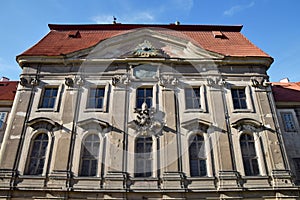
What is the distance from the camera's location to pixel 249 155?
529 inches

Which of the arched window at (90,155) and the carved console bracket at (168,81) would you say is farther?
the carved console bracket at (168,81)

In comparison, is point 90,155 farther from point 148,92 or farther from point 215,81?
point 215,81

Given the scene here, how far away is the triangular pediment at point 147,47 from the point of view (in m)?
16.0

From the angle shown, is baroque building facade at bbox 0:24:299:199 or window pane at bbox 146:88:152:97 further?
window pane at bbox 146:88:152:97

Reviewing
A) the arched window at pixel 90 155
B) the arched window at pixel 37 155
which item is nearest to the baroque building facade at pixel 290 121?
the arched window at pixel 90 155

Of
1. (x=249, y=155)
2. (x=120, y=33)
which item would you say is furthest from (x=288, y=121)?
(x=120, y=33)

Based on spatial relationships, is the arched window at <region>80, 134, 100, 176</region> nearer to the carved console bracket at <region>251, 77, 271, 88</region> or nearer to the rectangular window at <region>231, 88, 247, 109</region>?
the rectangular window at <region>231, 88, 247, 109</region>

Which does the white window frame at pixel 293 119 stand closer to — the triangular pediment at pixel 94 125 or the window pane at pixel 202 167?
the window pane at pixel 202 167

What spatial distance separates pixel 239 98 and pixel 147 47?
6.50 metres

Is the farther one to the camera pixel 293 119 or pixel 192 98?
pixel 293 119

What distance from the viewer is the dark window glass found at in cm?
1479

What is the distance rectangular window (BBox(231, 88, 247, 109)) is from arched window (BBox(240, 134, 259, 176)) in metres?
1.83

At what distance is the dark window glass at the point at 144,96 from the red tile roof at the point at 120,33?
433 centimetres

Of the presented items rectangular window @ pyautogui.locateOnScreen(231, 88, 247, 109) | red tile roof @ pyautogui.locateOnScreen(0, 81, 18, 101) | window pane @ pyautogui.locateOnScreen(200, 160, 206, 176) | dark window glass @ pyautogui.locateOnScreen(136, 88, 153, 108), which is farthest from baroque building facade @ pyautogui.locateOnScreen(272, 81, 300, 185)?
red tile roof @ pyautogui.locateOnScreen(0, 81, 18, 101)
